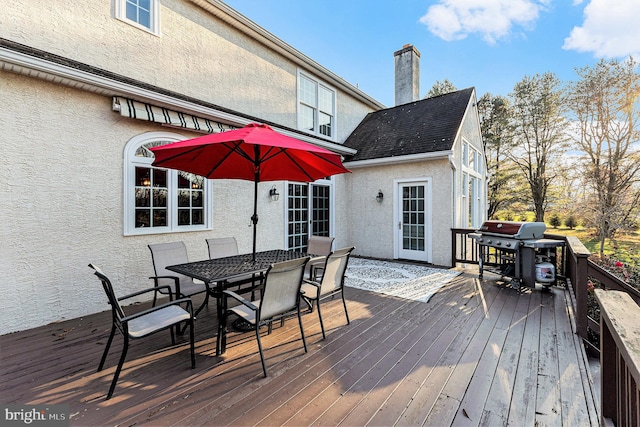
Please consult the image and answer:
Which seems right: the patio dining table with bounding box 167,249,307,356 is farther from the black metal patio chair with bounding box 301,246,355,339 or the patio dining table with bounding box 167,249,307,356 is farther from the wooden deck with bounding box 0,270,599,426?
the black metal patio chair with bounding box 301,246,355,339

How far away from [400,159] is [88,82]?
729cm

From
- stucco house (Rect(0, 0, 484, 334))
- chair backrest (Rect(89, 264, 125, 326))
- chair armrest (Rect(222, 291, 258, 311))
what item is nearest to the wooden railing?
chair armrest (Rect(222, 291, 258, 311))

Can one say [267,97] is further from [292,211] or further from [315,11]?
[315,11]

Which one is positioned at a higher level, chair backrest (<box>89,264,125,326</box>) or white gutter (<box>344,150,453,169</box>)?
white gutter (<box>344,150,453,169</box>)

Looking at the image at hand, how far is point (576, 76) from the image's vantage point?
45.3 ft

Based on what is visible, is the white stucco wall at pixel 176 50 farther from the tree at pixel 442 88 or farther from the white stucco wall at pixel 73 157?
the tree at pixel 442 88

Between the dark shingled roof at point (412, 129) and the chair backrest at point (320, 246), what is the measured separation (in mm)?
4354

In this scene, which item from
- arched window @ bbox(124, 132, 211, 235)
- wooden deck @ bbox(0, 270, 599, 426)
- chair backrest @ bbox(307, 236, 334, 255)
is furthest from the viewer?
Result: chair backrest @ bbox(307, 236, 334, 255)

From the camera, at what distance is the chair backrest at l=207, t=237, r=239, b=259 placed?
514cm

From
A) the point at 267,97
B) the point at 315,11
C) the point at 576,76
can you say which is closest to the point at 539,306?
the point at 267,97

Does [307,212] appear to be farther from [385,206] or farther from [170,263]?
[170,263]

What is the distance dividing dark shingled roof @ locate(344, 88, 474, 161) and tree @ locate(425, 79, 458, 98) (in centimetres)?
1180

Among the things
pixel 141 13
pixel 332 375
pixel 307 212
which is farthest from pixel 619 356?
pixel 141 13

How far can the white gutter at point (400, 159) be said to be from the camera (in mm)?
7656
